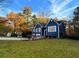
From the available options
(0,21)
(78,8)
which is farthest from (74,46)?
(0,21)

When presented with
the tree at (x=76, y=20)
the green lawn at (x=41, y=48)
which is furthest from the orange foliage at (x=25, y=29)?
the tree at (x=76, y=20)

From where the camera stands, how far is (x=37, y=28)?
4816mm

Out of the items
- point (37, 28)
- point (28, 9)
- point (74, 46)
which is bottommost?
point (74, 46)

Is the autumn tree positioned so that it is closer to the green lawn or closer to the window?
the window

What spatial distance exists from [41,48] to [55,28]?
516 mm

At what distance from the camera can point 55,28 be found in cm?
485

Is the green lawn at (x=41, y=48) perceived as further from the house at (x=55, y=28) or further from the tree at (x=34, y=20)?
the tree at (x=34, y=20)

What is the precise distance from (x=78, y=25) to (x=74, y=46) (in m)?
0.44

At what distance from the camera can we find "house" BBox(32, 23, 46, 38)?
483cm

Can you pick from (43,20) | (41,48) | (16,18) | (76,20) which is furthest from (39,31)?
(76,20)

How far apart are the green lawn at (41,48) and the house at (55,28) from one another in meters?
0.13

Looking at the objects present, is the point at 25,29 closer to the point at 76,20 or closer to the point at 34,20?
the point at 34,20

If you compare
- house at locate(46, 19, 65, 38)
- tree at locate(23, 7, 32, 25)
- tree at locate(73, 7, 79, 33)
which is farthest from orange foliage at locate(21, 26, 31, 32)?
tree at locate(73, 7, 79, 33)

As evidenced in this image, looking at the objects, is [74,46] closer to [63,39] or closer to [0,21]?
[63,39]
